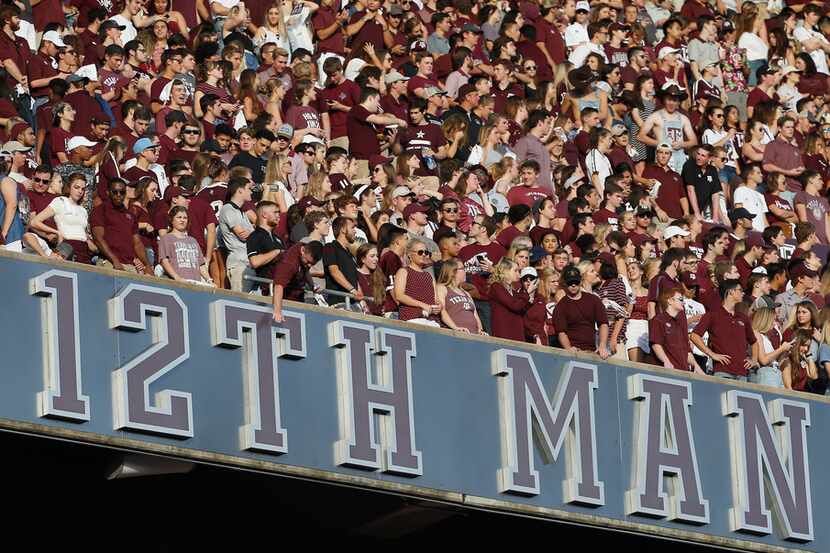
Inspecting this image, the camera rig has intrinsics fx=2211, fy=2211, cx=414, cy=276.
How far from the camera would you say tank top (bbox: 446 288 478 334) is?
1761 centimetres

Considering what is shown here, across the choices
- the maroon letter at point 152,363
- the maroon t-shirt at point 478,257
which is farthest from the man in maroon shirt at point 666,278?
the maroon letter at point 152,363

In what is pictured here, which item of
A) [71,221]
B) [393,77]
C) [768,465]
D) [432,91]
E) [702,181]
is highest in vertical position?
[393,77]

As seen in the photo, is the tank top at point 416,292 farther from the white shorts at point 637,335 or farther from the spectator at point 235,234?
the white shorts at point 637,335

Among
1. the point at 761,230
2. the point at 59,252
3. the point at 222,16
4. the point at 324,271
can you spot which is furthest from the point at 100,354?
the point at 761,230

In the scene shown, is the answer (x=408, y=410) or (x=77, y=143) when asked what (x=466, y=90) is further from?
(x=408, y=410)

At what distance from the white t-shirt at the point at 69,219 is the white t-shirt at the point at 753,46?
1335cm

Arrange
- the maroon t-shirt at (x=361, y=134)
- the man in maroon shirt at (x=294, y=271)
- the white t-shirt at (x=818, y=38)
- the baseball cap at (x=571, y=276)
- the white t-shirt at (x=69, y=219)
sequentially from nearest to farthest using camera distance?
the man in maroon shirt at (x=294, y=271), the white t-shirt at (x=69, y=219), the baseball cap at (x=571, y=276), the maroon t-shirt at (x=361, y=134), the white t-shirt at (x=818, y=38)

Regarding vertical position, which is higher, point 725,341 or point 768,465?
point 725,341

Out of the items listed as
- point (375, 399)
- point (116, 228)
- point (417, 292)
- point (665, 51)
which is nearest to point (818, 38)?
point (665, 51)

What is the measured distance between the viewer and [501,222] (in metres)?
20.3

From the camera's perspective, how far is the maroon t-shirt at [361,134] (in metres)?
21.7

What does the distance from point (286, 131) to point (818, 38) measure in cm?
1115

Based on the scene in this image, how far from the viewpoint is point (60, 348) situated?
15195mm

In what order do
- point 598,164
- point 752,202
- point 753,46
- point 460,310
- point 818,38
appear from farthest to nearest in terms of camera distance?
1. point 818,38
2. point 753,46
3. point 752,202
4. point 598,164
5. point 460,310
